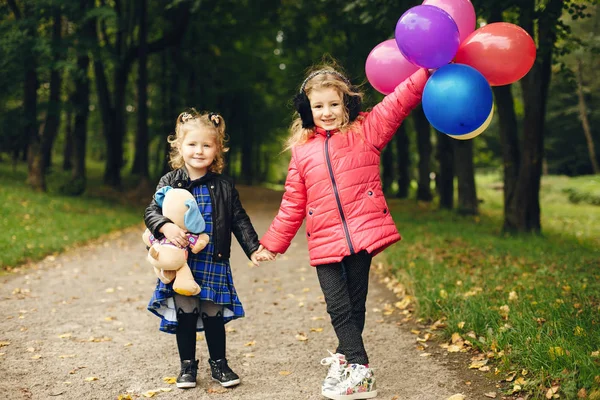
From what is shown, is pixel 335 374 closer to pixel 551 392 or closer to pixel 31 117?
pixel 551 392

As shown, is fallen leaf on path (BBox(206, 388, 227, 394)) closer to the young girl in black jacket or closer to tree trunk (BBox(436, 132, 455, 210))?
the young girl in black jacket

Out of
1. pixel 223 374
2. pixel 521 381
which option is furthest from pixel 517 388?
pixel 223 374

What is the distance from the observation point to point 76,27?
16.8 metres

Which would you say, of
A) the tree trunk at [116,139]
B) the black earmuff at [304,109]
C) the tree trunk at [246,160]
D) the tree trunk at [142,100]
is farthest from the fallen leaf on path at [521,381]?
the tree trunk at [246,160]

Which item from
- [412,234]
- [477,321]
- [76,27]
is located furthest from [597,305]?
[76,27]

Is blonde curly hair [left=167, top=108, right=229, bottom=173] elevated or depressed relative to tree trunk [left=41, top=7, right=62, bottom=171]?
depressed

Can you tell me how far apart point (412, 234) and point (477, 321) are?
5.96 meters

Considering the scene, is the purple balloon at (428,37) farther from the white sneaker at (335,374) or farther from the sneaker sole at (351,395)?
the sneaker sole at (351,395)

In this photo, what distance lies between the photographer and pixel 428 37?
143 inches

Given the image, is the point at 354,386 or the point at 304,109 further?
the point at 304,109

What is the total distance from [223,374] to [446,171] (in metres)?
14.3

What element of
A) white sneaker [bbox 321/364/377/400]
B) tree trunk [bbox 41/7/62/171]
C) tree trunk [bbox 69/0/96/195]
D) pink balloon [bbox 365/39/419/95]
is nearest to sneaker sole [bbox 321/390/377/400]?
white sneaker [bbox 321/364/377/400]

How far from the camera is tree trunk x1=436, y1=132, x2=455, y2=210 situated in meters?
17.4

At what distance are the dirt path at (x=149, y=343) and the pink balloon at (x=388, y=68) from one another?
6.84ft
